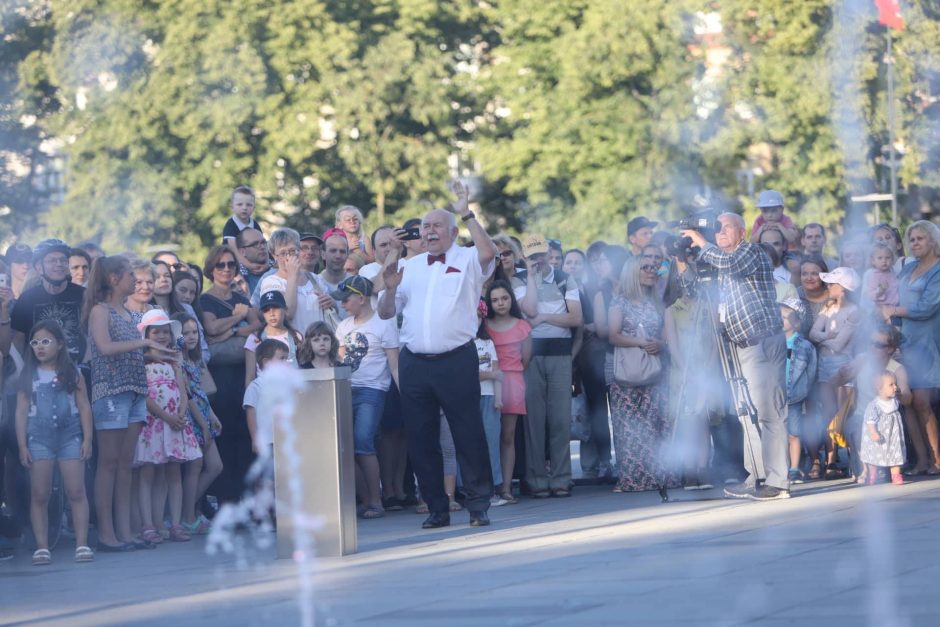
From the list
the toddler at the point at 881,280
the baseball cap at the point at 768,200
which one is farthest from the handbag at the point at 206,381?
the baseball cap at the point at 768,200

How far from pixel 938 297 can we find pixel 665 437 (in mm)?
2509

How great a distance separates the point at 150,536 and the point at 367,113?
32479mm

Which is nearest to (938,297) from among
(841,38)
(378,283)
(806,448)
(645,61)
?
(806,448)

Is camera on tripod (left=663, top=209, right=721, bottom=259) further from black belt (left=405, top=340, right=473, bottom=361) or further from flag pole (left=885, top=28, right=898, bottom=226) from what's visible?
flag pole (left=885, top=28, right=898, bottom=226)

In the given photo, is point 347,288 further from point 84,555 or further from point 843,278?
point 843,278

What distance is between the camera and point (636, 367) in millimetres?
14500

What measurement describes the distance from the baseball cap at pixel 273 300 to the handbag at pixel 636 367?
3.00 metres

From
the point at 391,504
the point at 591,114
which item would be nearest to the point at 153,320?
the point at 391,504

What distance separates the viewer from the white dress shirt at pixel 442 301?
11805mm

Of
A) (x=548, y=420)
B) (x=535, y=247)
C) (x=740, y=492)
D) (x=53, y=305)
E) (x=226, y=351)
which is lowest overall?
(x=740, y=492)

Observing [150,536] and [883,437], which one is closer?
[150,536]

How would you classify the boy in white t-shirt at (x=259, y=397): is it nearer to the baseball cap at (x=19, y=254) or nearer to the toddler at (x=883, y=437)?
the baseball cap at (x=19, y=254)

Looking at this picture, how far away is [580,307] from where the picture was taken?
14.8m

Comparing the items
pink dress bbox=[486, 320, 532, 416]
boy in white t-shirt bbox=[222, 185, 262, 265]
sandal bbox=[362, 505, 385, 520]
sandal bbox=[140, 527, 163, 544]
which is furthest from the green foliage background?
sandal bbox=[140, 527, 163, 544]
